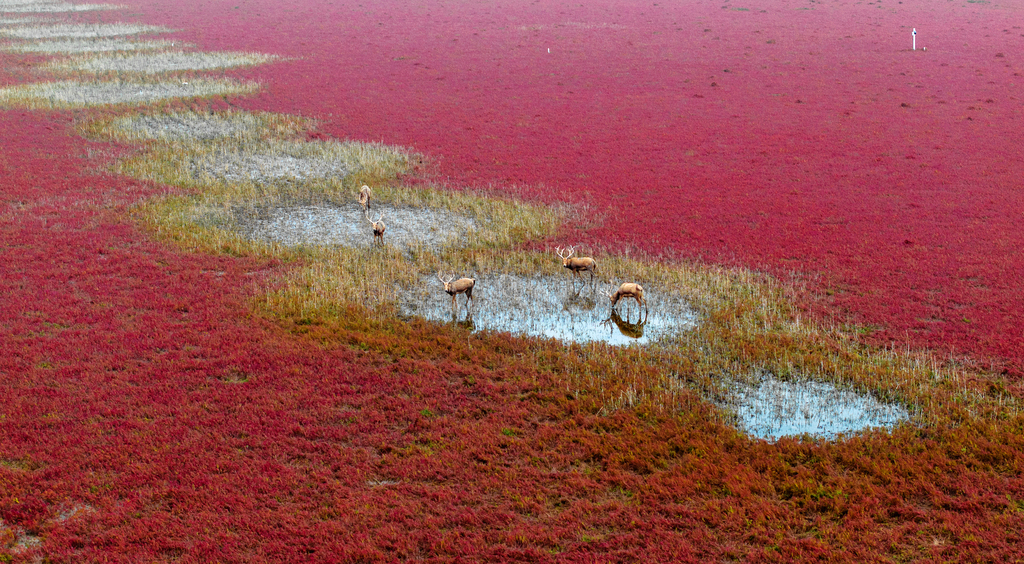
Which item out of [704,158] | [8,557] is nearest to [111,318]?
[8,557]

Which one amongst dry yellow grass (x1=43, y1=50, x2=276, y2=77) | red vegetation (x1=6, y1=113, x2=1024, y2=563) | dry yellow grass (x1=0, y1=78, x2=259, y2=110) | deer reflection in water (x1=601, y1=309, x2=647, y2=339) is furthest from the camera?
dry yellow grass (x1=43, y1=50, x2=276, y2=77)

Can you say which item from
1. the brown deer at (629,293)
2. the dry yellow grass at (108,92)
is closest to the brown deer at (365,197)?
the brown deer at (629,293)

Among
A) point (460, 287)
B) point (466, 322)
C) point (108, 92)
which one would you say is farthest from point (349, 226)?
point (108, 92)

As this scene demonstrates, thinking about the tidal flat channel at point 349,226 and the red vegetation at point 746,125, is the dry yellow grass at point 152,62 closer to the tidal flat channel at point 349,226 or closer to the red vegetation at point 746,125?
the red vegetation at point 746,125

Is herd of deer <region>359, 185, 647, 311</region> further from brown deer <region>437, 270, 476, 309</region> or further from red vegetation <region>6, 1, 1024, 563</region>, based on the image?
red vegetation <region>6, 1, 1024, 563</region>

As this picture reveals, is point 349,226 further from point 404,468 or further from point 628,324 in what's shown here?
point 404,468

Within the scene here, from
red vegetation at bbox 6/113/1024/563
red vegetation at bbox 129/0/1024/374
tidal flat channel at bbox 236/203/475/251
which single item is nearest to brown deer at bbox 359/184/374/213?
tidal flat channel at bbox 236/203/475/251
